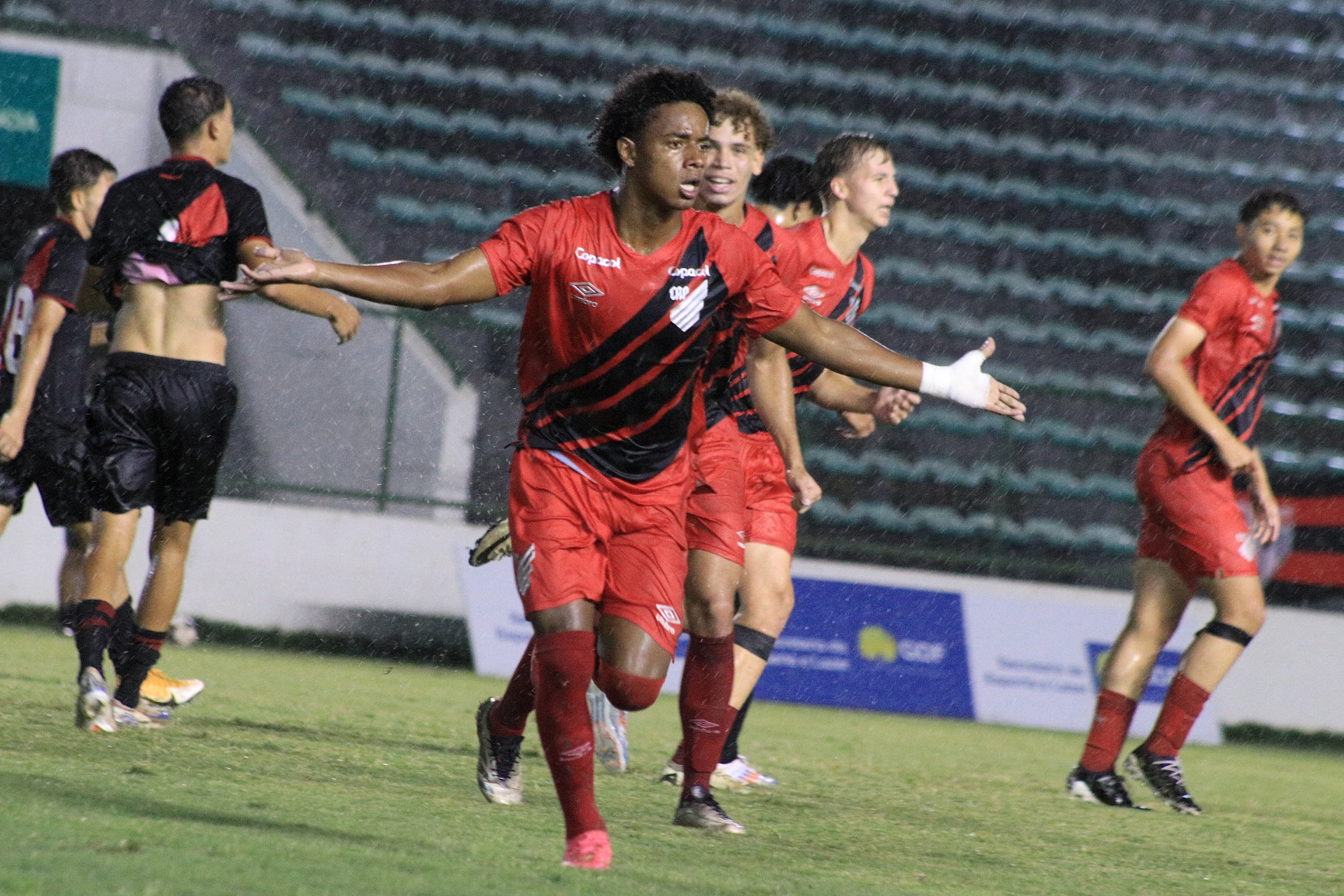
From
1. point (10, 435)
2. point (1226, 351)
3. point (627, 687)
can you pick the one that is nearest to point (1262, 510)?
point (1226, 351)

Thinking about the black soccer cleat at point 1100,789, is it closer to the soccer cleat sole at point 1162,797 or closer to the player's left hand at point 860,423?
the soccer cleat sole at point 1162,797

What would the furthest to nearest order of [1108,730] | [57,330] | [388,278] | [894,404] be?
[57,330]
[1108,730]
[894,404]
[388,278]

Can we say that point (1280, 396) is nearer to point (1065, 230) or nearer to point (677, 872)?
point (1065, 230)

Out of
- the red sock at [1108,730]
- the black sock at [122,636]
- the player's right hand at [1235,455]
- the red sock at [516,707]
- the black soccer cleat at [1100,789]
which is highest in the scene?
the player's right hand at [1235,455]

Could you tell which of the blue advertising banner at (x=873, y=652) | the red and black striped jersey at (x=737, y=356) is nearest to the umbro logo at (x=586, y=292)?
the red and black striped jersey at (x=737, y=356)

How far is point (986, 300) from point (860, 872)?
34.7 ft

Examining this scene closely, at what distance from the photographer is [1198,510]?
6.09 meters

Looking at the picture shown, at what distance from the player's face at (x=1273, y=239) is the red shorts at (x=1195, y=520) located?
32.6 inches

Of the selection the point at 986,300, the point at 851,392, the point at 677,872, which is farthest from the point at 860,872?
the point at 986,300

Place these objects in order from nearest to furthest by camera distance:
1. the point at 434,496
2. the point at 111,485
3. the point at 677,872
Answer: the point at 677,872
the point at 111,485
the point at 434,496

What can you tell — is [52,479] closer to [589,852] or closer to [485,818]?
[485,818]

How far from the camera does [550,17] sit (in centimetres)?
1509

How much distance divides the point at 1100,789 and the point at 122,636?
3.76 m

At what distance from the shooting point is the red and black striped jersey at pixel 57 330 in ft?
21.5
